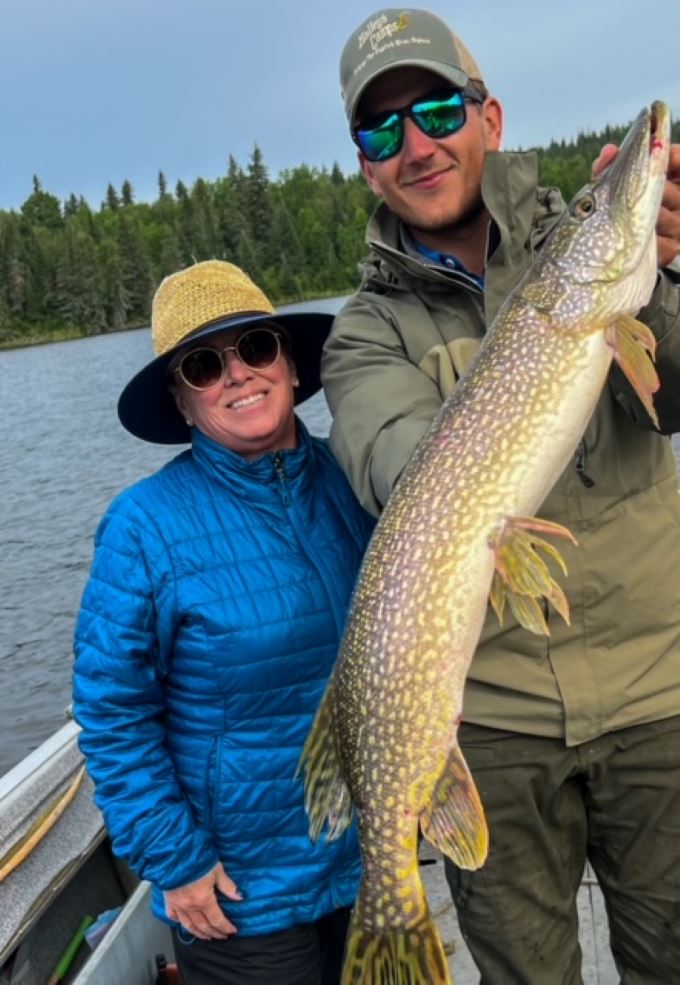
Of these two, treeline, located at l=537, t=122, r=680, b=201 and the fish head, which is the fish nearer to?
the fish head

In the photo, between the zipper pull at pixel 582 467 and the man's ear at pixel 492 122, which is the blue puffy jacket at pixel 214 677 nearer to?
the zipper pull at pixel 582 467

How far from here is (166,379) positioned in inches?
113

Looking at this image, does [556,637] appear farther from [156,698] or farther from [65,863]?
[65,863]

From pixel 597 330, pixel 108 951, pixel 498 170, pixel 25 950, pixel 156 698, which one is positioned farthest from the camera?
pixel 25 950

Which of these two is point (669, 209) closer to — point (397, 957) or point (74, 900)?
point (397, 957)

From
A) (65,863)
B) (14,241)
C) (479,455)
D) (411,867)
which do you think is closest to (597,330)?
(479,455)

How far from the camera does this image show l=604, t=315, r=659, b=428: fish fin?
2.08 metres

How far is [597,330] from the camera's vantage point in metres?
Result: 2.18

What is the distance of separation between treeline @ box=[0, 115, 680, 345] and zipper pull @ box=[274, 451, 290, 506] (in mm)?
77532

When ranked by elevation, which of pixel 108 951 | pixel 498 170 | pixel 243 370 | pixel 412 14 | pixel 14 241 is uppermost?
pixel 14 241

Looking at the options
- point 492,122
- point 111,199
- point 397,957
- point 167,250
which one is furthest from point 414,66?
point 111,199

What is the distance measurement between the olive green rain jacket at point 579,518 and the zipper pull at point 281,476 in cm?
32

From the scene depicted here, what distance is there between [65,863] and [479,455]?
8.60 ft

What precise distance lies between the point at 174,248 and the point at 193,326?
3696 inches
